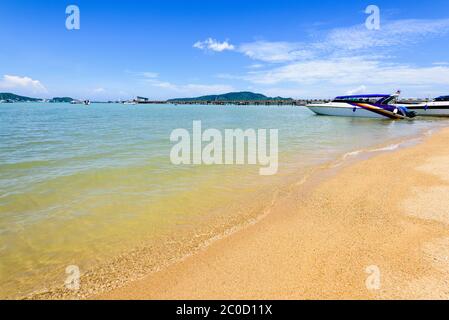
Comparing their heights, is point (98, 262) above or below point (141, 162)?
below

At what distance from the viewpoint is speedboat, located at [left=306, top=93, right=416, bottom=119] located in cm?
4097

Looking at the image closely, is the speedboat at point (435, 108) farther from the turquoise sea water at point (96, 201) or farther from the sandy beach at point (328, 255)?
the sandy beach at point (328, 255)

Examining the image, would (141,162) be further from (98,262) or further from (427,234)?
(427,234)

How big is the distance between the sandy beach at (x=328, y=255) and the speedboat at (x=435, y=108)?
4880 centimetres

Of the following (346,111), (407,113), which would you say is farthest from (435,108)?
(346,111)

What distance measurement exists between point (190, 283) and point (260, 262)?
4.27 feet

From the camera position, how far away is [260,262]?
194 inches

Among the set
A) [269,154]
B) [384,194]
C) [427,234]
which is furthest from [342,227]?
[269,154]

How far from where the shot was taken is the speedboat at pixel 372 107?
134 feet

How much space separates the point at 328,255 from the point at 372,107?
140 ft

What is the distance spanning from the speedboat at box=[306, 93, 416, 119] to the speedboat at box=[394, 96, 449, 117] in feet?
24.6

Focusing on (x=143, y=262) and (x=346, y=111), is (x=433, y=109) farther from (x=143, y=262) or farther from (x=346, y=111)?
(x=143, y=262)

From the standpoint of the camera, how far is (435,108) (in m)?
46.7

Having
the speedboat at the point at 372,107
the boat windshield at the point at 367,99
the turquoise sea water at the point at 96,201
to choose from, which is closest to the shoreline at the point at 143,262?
the turquoise sea water at the point at 96,201
